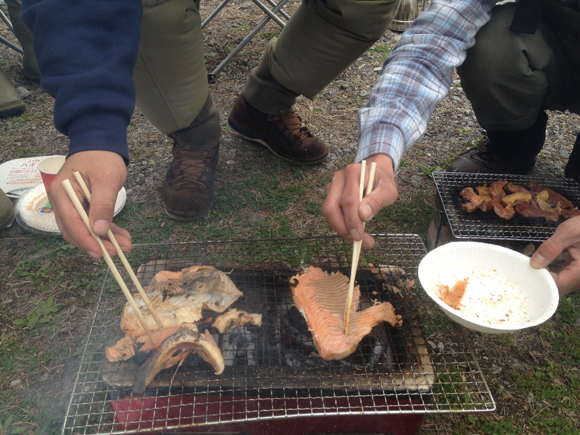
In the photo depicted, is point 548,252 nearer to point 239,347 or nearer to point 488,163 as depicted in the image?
point 239,347

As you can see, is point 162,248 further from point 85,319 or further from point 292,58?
point 292,58

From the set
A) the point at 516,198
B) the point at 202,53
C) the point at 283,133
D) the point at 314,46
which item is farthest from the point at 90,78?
the point at 516,198

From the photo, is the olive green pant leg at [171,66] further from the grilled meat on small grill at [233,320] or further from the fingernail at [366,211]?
the fingernail at [366,211]

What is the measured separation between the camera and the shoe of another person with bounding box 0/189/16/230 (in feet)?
12.3

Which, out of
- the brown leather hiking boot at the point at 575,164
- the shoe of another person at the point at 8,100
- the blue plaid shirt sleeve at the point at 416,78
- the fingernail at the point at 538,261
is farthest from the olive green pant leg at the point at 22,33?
the brown leather hiking boot at the point at 575,164

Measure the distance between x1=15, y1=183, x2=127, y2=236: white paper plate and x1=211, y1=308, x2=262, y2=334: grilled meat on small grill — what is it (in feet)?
6.69

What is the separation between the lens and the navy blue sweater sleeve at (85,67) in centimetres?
199

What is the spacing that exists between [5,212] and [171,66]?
221cm

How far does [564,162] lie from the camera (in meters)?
4.72

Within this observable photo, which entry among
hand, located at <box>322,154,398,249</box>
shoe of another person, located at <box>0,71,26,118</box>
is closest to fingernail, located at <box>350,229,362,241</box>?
hand, located at <box>322,154,398,249</box>

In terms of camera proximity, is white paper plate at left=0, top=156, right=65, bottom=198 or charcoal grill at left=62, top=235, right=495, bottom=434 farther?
white paper plate at left=0, top=156, right=65, bottom=198

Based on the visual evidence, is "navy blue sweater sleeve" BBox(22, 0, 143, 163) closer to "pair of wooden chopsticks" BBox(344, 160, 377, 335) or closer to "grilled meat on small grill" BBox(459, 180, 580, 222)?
"pair of wooden chopsticks" BBox(344, 160, 377, 335)

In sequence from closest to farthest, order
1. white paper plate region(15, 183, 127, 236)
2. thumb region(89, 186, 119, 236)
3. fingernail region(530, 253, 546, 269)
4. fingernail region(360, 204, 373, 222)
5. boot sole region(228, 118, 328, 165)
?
1. thumb region(89, 186, 119, 236)
2. fingernail region(360, 204, 373, 222)
3. fingernail region(530, 253, 546, 269)
4. white paper plate region(15, 183, 127, 236)
5. boot sole region(228, 118, 328, 165)

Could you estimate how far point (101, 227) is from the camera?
1.81 metres
